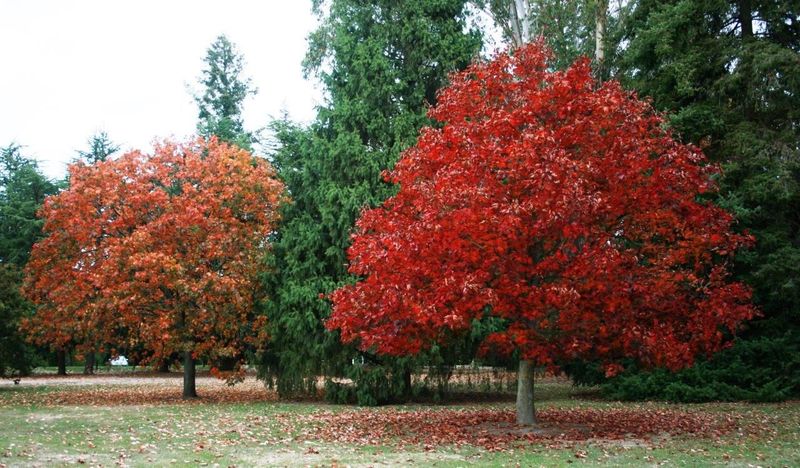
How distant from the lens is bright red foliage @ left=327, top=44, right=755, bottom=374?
11805mm

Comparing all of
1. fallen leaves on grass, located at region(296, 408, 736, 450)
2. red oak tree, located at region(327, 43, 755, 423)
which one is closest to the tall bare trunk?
red oak tree, located at region(327, 43, 755, 423)

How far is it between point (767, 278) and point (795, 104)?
4.98 meters

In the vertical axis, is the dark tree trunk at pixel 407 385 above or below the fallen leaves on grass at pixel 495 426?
above

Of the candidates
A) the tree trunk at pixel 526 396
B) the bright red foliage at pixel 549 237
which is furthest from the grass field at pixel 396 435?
the bright red foliage at pixel 549 237

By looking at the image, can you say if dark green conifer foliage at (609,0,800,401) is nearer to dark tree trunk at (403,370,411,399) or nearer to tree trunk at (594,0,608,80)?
tree trunk at (594,0,608,80)

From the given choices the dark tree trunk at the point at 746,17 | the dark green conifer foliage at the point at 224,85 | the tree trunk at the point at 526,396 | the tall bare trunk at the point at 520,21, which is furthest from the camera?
the dark green conifer foliage at the point at 224,85

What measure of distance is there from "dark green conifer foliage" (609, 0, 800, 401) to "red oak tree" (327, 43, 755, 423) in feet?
18.2

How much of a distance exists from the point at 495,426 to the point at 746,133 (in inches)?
437

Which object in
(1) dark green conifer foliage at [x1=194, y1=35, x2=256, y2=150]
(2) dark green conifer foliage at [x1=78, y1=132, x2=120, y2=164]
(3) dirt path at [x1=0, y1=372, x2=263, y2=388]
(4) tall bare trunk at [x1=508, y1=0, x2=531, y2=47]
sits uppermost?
(1) dark green conifer foliage at [x1=194, y1=35, x2=256, y2=150]

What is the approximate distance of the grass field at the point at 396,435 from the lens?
10289 mm

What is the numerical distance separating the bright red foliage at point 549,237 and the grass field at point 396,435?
162cm

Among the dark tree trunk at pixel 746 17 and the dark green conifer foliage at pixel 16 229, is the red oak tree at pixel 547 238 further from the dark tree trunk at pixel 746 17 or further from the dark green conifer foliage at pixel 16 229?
the dark green conifer foliage at pixel 16 229

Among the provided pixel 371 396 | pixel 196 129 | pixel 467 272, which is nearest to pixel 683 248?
pixel 467 272

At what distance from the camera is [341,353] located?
2019cm
